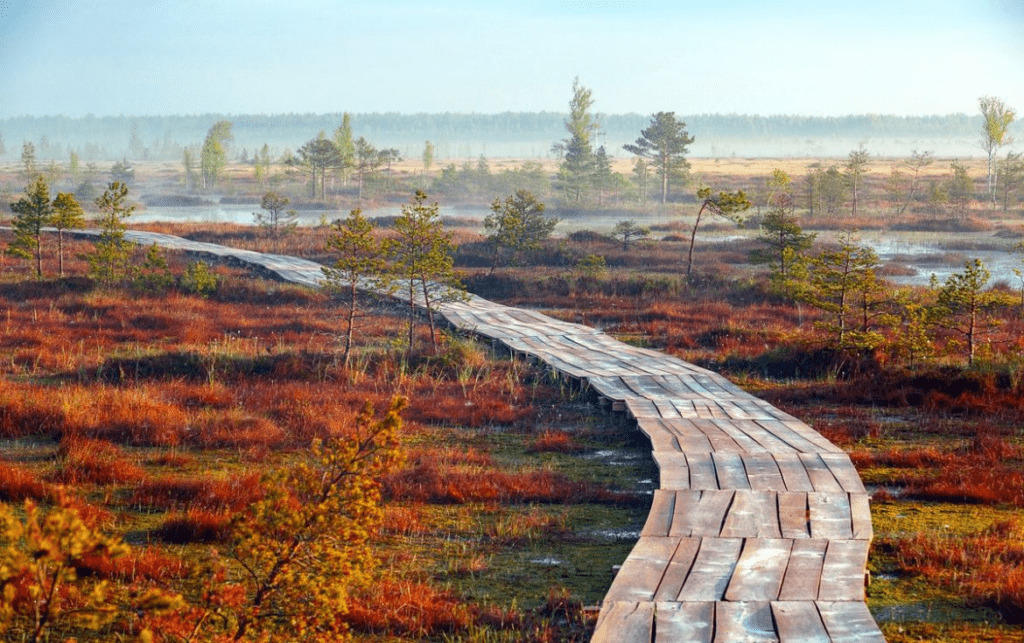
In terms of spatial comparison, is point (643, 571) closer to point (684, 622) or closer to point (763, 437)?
point (684, 622)

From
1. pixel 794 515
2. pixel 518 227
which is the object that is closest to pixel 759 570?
pixel 794 515

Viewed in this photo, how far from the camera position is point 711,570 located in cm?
610

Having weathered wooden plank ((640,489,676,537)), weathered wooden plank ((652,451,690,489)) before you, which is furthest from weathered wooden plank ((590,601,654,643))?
weathered wooden plank ((652,451,690,489))

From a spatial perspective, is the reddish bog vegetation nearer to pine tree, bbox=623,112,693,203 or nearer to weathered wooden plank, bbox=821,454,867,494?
weathered wooden plank, bbox=821,454,867,494

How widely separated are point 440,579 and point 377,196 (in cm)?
8068

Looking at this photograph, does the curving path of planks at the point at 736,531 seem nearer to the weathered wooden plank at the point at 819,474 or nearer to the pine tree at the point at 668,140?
the weathered wooden plank at the point at 819,474

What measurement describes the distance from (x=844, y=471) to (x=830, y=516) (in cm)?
124

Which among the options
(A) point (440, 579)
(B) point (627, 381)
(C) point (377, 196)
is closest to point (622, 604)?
(A) point (440, 579)

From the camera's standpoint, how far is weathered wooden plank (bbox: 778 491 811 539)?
6.82 meters

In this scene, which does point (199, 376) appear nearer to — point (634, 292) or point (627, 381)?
point (627, 381)

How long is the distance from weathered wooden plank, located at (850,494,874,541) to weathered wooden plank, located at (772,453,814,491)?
375 mm

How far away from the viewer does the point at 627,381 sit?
502 inches

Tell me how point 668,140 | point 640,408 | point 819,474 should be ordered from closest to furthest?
point 819,474 < point 640,408 < point 668,140

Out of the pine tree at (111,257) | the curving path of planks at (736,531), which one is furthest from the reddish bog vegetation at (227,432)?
the pine tree at (111,257)
